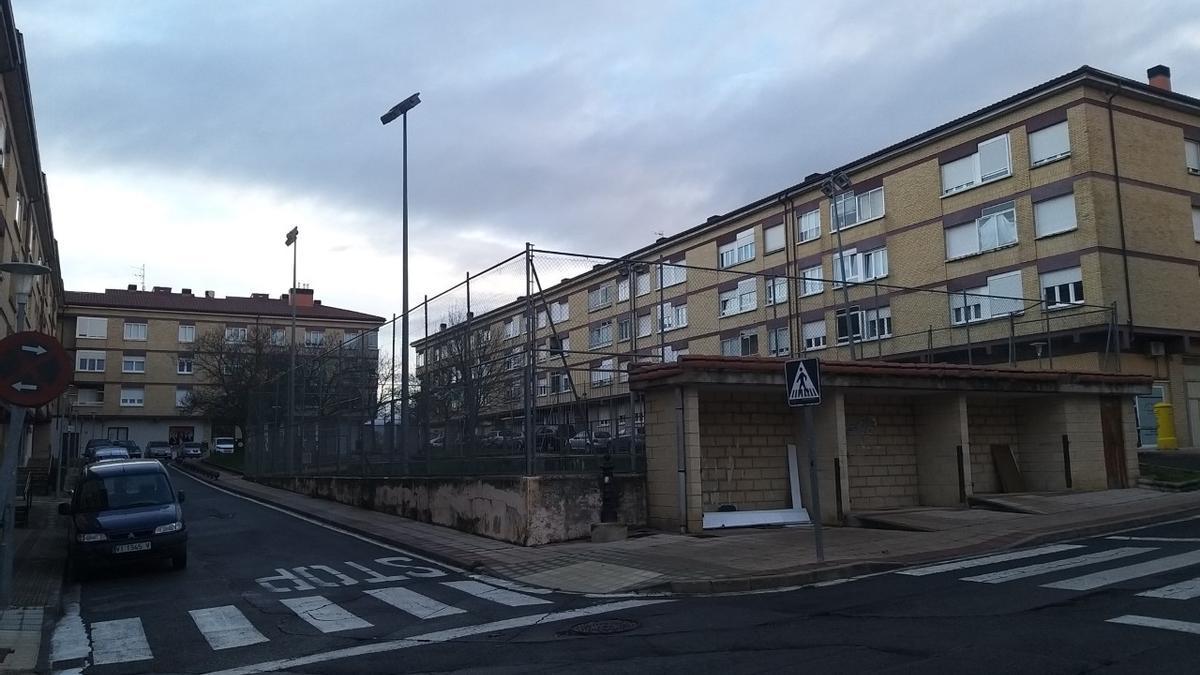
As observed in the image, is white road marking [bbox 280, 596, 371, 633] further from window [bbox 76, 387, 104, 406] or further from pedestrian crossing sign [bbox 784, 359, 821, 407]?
window [bbox 76, 387, 104, 406]

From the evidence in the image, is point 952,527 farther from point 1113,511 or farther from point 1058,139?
point 1058,139

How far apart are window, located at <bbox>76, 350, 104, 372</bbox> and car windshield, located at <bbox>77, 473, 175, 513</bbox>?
64882mm

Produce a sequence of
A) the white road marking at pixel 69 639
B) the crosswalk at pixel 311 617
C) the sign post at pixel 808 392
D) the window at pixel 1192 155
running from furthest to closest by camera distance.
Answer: the window at pixel 1192 155 → the sign post at pixel 808 392 → the crosswalk at pixel 311 617 → the white road marking at pixel 69 639

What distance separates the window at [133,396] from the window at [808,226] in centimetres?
5665

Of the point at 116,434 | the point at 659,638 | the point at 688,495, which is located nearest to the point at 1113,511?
the point at 688,495

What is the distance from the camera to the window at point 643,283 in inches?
699

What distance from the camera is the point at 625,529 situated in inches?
603

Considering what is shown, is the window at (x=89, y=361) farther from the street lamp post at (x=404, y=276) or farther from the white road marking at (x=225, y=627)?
the white road marking at (x=225, y=627)

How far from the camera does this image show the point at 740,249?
4462cm

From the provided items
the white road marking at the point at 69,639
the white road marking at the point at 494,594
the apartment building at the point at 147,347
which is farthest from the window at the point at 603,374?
the apartment building at the point at 147,347

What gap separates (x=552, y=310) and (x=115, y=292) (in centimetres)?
7263

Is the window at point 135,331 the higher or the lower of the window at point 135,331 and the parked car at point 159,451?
the higher

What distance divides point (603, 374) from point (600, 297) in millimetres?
1937

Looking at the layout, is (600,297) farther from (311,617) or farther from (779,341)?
(311,617)
